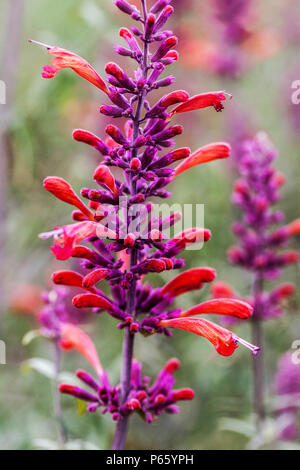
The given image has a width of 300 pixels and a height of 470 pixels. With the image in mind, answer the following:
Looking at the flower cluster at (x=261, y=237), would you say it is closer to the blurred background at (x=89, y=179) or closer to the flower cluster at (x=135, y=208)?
the blurred background at (x=89, y=179)

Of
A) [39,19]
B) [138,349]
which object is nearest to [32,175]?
[138,349]

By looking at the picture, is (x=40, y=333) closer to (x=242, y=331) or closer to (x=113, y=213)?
(x=113, y=213)

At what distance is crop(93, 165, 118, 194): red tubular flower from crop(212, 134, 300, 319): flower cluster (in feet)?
4.03

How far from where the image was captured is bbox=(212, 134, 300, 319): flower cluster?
285 centimetres

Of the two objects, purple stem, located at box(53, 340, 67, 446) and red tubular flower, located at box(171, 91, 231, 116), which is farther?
purple stem, located at box(53, 340, 67, 446)

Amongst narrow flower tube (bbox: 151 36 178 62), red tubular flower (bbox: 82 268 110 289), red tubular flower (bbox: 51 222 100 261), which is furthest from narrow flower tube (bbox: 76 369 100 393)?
narrow flower tube (bbox: 151 36 178 62)

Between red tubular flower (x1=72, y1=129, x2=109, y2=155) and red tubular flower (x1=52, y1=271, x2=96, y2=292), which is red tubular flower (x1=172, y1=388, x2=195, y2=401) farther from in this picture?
red tubular flower (x1=72, y1=129, x2=109, y2=155)

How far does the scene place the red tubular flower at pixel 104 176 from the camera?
1.67 m

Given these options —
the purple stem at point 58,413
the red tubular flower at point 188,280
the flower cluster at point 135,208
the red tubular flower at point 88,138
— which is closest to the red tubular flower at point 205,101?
the flower cluster at point 135,208

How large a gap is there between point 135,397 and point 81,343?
470 mm

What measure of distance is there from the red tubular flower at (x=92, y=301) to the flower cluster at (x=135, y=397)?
30 cm

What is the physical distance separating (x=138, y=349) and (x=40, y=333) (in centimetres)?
102

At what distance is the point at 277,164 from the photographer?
466 centimetres

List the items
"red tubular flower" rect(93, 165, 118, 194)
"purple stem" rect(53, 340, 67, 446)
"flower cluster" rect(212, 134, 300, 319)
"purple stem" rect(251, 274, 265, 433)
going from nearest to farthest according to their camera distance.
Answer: "red tubular flower" rect(93, 165, 118, 194), "purple stem" rect(53, 340, 67, 446), "purple stem" rect(251, 274, 265, 433), "flower cluster" rect(212, 134, 300, 319)
